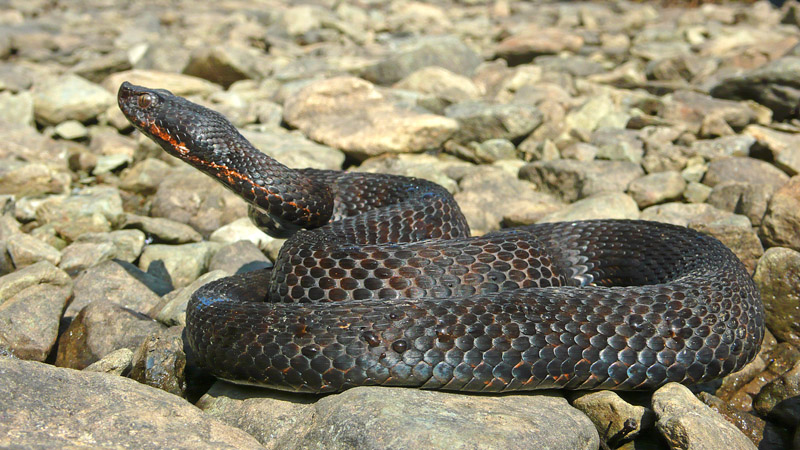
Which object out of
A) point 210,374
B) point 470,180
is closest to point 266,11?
point 470,180

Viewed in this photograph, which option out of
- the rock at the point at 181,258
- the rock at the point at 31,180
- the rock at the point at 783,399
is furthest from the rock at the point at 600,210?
the rock at the point at 31,180

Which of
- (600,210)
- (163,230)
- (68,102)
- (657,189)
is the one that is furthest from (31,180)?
(657,189)

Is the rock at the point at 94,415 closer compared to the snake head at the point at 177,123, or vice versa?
the rock at the point at 94,415

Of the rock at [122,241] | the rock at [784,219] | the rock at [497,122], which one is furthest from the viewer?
the rock at [497,122]

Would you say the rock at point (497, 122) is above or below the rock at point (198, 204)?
above

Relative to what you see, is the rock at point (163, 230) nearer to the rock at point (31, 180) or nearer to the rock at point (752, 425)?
the rock at point (31, 180)

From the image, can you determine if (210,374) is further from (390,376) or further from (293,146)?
A: (293,146)
